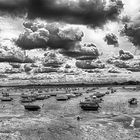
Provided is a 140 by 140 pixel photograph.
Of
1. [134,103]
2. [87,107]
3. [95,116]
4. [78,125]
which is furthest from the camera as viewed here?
[134,103]

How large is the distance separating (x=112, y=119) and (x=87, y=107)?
28.9m

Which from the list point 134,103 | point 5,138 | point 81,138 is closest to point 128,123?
point 81,138

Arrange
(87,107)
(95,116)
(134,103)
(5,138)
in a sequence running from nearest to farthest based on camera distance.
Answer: (5,138) < (95,116) < (87,107) < (134,103)

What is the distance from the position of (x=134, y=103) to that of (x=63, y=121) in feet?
262

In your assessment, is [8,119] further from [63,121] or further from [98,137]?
[98,137]

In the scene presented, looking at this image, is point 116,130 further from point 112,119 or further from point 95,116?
point 95,116

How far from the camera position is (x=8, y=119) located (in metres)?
121

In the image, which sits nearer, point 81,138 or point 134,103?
point 81,138

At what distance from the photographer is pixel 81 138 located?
86.8m

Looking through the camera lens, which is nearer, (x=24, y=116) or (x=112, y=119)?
(x=112, y=119)

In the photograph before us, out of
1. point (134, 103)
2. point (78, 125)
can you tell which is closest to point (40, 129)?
point (78, 125)

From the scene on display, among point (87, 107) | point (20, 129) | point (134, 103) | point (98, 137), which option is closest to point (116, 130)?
point (98, 137)

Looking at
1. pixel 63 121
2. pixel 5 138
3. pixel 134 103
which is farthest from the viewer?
pixel 134 103

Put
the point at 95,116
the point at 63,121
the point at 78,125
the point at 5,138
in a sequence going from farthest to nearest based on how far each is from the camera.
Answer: the point at 95,116
the point at 63,121
the point at 78,125
the point at 5,138
